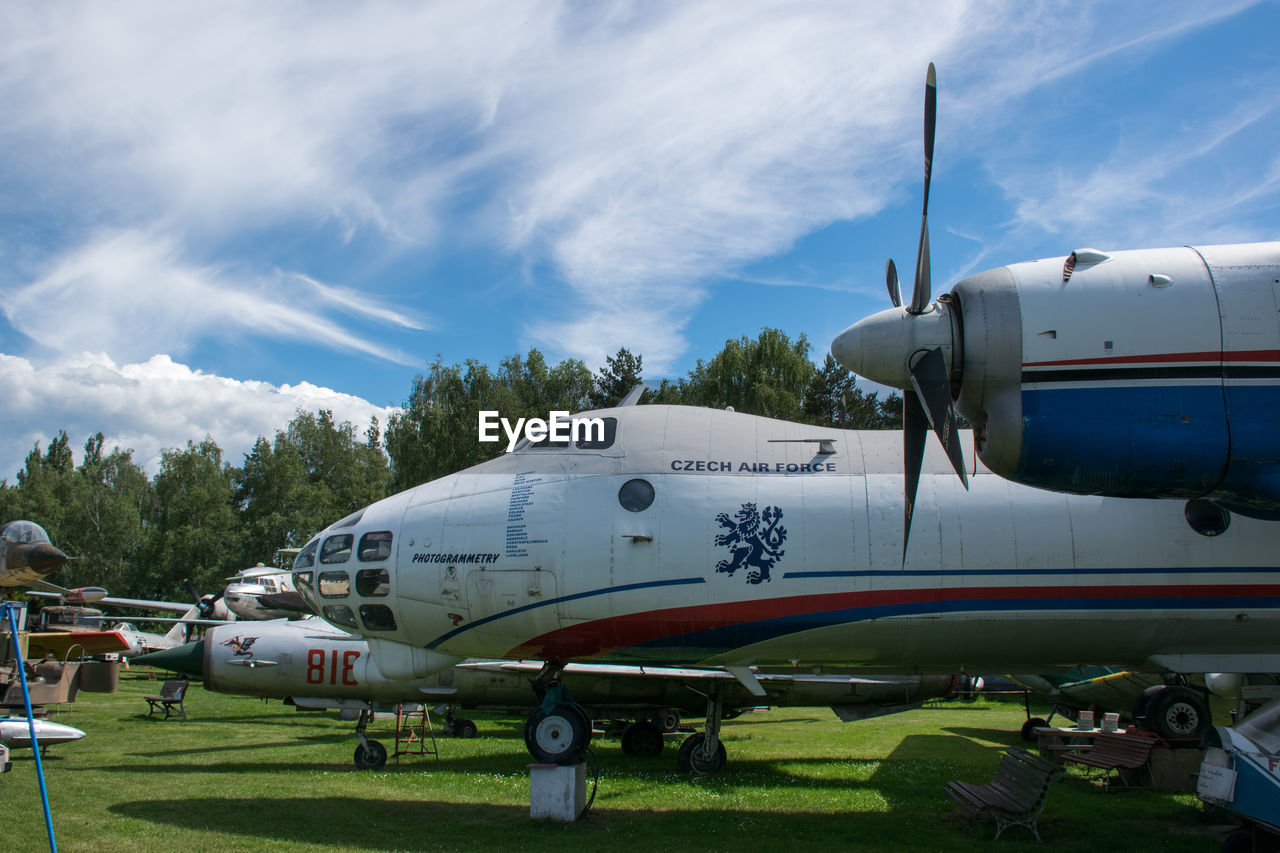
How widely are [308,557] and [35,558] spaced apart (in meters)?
11.2

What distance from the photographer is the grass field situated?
958cm

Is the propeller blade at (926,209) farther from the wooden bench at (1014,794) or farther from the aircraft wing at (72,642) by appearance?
the aircraft wing at (72,642)

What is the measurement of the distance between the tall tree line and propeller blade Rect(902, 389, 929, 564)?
94.1 ft

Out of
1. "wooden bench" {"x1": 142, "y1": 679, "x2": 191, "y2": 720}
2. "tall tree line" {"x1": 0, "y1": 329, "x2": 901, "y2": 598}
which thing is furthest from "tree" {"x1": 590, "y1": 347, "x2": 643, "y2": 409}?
"wooden bench" {"x1": 142, "y1": 679, "x2": 191, "y2": 720}

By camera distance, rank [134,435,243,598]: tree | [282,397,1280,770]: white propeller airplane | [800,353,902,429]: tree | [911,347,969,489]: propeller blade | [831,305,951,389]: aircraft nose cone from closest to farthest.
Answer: [911,347,969,489]: propeller blade, [831,305,951,389]: aircraft nose cone, [282,397,1280,770]: white propeller airplane, [800,353,902,429]: tree, [134,435,243,598]: tree

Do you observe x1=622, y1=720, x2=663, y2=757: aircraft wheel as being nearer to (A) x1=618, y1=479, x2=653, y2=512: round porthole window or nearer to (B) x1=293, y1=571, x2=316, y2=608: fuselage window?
(B) x1=293, y1=571, x2=316, y2=608: fuselage window

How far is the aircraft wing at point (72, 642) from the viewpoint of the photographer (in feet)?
66.3

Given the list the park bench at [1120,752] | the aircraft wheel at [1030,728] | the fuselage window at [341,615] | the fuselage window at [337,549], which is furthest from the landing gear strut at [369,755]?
the aircraft wheel at [1030,728]

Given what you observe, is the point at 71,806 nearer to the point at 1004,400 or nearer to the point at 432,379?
the point at 1004,400

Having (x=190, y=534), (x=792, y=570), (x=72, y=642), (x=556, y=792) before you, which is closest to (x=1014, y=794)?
(x=792, y=570)

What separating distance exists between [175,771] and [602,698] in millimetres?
7903

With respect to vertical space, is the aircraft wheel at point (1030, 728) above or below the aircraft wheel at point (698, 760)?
below

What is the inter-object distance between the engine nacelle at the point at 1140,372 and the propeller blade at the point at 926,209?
0.61 metres

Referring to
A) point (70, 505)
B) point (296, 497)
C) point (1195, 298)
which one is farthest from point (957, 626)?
point (70, 505)
